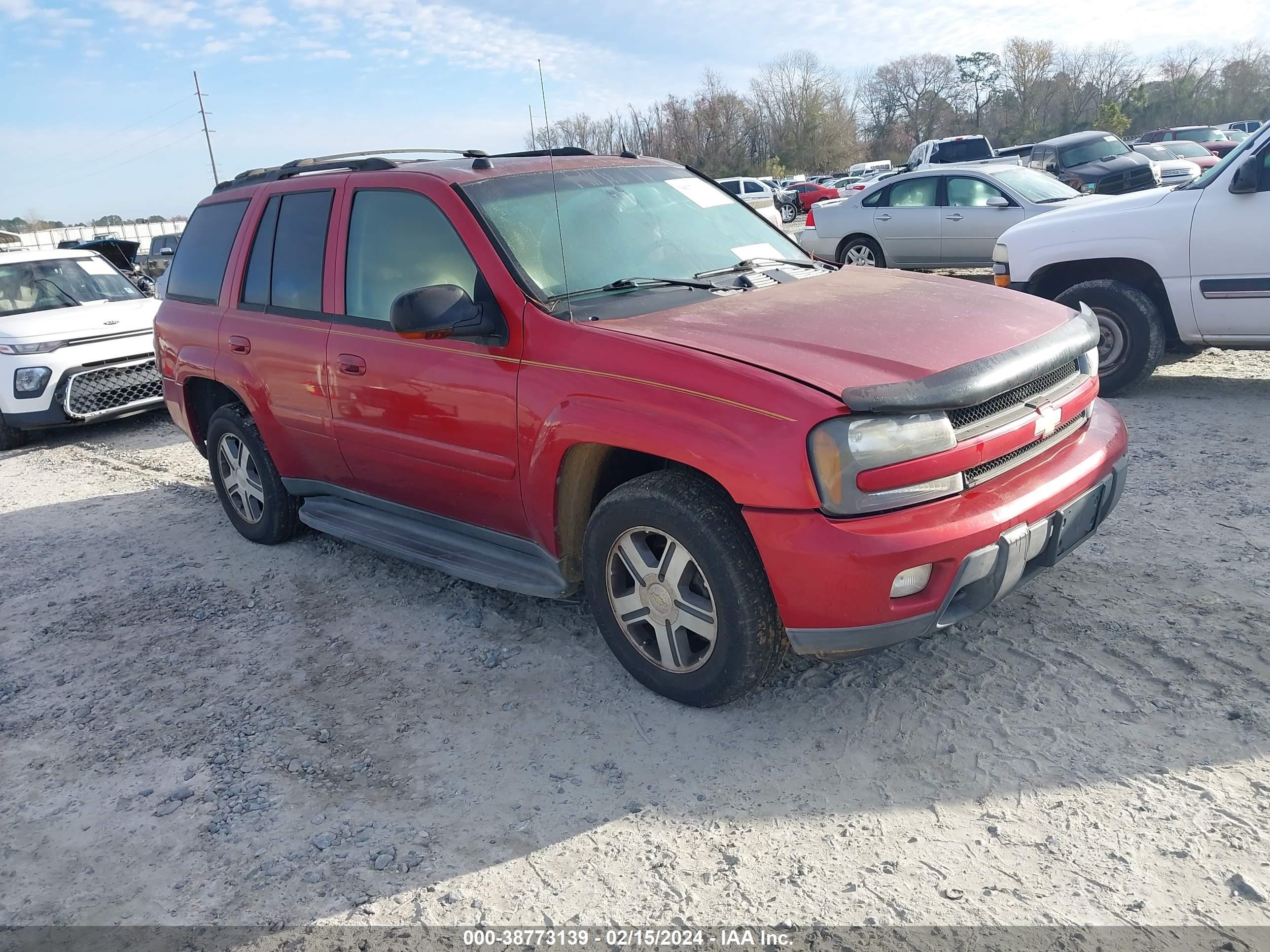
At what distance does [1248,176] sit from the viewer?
568 cm

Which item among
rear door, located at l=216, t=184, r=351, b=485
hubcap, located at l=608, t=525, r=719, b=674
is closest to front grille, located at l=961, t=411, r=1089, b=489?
hubcap, located at l=608, t=525, r=719, b=674

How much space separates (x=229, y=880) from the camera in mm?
2648

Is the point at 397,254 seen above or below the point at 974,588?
above

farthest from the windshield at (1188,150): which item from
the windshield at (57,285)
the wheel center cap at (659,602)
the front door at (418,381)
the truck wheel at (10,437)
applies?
the wheel center cap at (659,602)

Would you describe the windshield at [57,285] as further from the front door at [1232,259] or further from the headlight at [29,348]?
the front door at [1232,259]

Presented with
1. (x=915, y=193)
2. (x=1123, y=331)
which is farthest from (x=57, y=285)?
(x=915, y=193)

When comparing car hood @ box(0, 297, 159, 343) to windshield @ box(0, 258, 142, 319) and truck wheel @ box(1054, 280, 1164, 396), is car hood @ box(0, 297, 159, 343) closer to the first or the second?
windshield @ box(0, 258, 142, 319)

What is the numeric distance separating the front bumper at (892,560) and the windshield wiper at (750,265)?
4.67ft

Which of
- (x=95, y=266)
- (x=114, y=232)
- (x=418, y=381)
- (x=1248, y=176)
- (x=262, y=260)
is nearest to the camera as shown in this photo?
(x=418, y=381)

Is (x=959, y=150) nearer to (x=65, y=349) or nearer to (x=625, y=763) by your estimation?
(x=65, y=349)

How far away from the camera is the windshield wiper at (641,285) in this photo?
3527 millimetres

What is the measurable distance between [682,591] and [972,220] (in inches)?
391

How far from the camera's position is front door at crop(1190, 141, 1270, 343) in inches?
224

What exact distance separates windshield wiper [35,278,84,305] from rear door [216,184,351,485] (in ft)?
17.7
